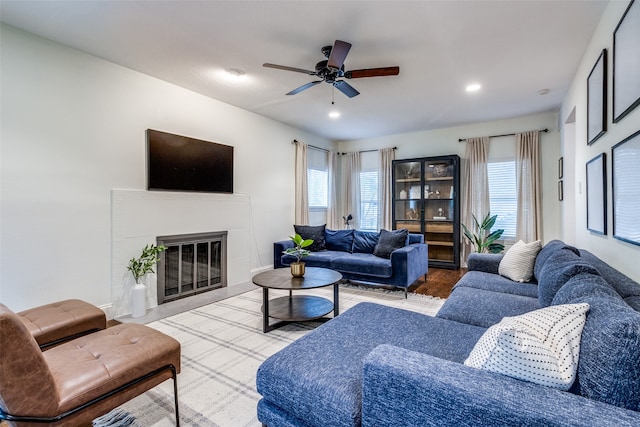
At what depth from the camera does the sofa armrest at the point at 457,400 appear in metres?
0.77

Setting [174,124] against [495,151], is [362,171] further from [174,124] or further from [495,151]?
[174,124]

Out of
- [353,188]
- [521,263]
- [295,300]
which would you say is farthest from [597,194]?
[353,188]

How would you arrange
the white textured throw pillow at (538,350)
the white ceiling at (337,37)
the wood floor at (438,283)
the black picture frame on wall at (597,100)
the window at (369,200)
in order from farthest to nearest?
1. the window at (369,200)
2. the wood floor at (438,283)
3. the white ceiling at (337,37)
4. the black picture frame on wall at (597,100)
5. the white textured throw pillow at (538,350)

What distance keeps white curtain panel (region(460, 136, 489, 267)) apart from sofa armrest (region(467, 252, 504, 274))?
2373 mm

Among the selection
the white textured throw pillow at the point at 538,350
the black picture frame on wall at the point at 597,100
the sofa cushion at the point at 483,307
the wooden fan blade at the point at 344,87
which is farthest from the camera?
the wooden fan blade at the point at 344,87

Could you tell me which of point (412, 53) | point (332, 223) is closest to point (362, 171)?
point (332, 223)

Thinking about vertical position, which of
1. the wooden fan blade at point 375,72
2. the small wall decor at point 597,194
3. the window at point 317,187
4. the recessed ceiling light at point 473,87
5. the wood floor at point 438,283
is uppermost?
the recessed ceiling light at point 473,87

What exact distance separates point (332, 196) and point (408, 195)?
1.63 meters

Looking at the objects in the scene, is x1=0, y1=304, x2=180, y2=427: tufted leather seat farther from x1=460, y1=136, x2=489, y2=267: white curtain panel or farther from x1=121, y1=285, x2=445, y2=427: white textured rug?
x1=460, y1=136, x2=489, y2=267: white curtain panel

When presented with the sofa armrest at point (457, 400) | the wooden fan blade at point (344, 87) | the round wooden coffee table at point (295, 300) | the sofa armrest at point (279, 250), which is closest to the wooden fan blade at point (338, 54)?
the wooden fan blade at point (344, 87)

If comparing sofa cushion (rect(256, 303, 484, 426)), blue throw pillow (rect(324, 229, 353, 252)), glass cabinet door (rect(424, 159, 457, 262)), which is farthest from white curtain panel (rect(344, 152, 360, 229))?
sofa cushion (rect(256, 303, 484, 426))

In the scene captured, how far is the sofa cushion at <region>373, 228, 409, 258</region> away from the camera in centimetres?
425

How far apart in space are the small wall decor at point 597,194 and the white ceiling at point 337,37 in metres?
1.17

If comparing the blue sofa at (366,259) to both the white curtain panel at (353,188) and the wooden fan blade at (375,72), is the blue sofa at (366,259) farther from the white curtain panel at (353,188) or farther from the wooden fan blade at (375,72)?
the wooden fan blade at (375,72)
